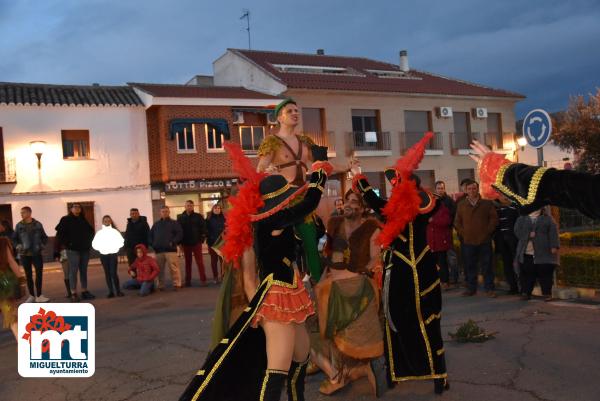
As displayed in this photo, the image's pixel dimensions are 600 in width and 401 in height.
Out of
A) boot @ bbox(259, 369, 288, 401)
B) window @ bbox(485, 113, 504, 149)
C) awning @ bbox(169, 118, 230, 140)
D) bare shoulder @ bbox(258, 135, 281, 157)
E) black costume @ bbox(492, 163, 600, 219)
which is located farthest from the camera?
window @ bbox(485, 113, 504, 149)

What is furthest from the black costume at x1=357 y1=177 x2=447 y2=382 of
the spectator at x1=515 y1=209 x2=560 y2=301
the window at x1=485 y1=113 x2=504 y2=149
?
the window at x1=485 y1=113 x2=504 y2=149

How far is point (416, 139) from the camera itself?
30.7 metres

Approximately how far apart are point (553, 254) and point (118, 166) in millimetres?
19916

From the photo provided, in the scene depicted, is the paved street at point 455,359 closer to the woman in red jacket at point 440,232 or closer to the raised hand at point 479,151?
the woman in red jacket at point 440,232

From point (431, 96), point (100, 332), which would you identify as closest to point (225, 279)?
point (100, 332)

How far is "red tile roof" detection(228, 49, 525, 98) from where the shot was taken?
28.6 m

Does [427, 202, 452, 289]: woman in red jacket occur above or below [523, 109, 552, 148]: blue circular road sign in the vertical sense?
below

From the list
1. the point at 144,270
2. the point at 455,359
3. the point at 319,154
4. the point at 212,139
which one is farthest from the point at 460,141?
the point at 319,154

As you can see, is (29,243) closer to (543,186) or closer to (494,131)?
(543,186)

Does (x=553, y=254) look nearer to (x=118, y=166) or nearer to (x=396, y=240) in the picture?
(x=396, y=240)

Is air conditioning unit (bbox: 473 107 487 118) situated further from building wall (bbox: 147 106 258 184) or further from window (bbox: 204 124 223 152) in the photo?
window (bbox: 204 124 223 152)

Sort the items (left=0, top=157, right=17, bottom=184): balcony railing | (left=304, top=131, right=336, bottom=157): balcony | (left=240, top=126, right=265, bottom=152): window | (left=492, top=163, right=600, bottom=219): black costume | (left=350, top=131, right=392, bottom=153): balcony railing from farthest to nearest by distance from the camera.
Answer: (left=350, top=131, right=392, bottom=153): balcony railing
(left=304, top=131, right=336, bottom=157): balcony
(left=240, top=126, right=265, bottom=152): window
(left=0, top=157, right=17, bottom=184): balcony railing
(left=492, top=163, right=600, bottom=219): black costume

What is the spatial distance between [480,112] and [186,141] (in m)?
16.8

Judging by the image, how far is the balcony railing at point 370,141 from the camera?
95.4 ft
